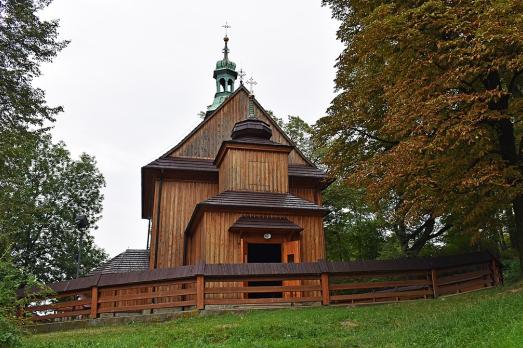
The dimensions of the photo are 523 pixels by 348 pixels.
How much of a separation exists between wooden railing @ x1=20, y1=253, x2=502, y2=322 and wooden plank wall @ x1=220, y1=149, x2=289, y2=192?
5413mm

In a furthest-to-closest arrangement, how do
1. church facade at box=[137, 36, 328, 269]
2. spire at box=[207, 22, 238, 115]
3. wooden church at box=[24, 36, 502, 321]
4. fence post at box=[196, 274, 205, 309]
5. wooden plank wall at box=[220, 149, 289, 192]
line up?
1. spire at box=[207, 22, 238, 115]
2. wooden plank wall at box=[220, 149, 289, 192]
3. church facade at box=[137, 36, 328, 269]
4. wooden church at box=[24, 36, 502, 321]
5. fence post at box=[196, 274, 205, 309]

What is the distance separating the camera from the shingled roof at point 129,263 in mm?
21344

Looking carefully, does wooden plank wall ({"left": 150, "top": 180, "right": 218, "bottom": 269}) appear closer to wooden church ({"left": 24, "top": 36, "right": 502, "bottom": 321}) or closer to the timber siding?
wooden church ({"left": 24, "top": 36, "right": 502, "bottom": 321})

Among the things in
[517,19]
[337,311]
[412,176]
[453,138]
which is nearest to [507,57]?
[517,19]

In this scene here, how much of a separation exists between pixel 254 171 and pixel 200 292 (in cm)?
694

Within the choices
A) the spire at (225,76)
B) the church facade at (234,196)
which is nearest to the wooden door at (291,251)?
the church facade at (234,196)

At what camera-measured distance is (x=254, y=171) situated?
62.9 ft

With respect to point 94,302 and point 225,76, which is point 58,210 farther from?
point 94,302

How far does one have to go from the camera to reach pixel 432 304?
11828mm

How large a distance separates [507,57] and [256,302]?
8.65m

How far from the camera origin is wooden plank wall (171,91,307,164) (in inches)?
843

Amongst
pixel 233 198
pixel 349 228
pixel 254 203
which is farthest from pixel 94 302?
pixel 349 228

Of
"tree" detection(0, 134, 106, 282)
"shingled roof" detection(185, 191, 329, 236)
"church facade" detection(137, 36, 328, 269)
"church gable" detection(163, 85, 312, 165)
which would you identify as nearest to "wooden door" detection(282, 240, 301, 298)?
"church facade" detection(137, 36, 328, 269)

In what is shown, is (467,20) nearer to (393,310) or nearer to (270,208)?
(393,310)
